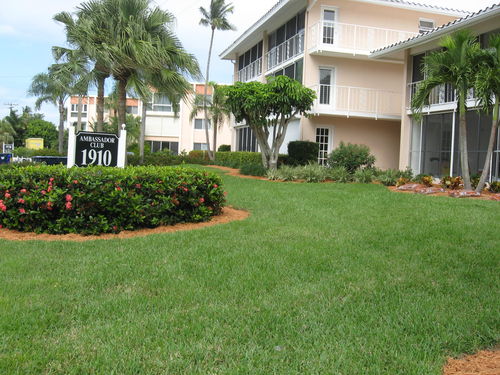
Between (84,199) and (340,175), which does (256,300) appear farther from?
(340,175)

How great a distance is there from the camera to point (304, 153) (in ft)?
63.7

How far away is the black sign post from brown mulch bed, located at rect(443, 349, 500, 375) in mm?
6983

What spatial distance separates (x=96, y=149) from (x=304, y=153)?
39.0ft

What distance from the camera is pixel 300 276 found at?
4.98m

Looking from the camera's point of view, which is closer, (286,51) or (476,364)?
(476,364)

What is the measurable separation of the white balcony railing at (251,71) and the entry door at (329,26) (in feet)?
22.2

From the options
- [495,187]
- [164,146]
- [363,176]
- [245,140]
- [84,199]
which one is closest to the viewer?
[84,199]

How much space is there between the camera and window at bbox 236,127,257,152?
2747cm

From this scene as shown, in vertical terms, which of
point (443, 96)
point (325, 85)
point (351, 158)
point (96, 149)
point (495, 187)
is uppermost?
point (325, 85)

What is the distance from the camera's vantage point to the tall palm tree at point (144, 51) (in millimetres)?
14117

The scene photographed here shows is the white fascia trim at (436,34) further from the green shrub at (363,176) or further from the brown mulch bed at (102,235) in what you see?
the brown mulch bed at (102,235)

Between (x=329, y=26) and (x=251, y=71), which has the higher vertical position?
(x=329, y=26)

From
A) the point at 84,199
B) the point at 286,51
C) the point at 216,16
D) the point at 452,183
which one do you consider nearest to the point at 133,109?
the point at 216,16

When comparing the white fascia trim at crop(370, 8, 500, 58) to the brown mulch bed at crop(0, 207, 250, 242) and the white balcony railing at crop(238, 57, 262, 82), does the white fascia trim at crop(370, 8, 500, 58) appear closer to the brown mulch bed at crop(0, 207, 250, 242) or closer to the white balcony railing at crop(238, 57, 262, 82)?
the white balcony railing at crop(238, 57, 262, 82)
